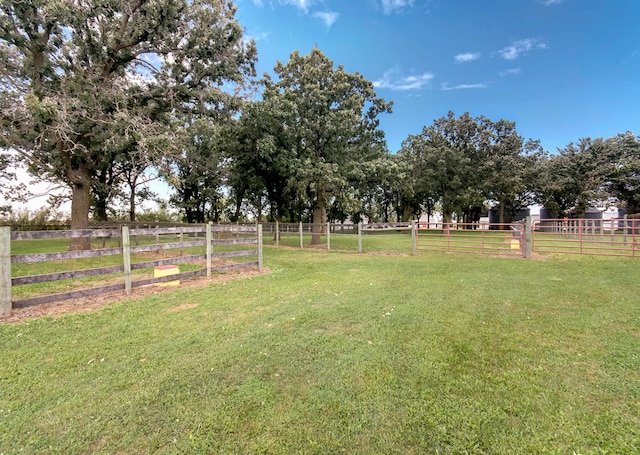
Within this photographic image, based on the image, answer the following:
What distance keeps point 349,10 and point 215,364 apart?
14953 mm

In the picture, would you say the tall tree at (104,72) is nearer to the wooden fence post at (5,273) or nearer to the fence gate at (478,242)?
the wooden fence post at (5,273)

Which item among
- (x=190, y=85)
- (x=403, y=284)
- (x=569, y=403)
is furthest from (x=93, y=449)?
(x=190, y=85)

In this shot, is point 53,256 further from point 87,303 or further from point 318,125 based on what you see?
point 318,125

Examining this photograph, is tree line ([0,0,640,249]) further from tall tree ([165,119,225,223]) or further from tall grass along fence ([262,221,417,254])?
tall grass along fence ([262,221,417,254])

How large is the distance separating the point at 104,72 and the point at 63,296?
9.17m

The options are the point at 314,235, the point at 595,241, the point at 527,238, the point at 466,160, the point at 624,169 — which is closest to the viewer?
the point at 595,241

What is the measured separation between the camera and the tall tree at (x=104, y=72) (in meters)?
8.59

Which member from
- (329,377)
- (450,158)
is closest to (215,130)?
(329,377)

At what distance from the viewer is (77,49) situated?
9578 millimetres

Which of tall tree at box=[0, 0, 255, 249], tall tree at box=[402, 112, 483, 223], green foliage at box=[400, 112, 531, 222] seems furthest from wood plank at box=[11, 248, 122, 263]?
tall tree at box=[402, 112, 483, 223]

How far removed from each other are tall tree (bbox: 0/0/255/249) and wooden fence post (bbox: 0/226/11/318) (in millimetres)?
4826

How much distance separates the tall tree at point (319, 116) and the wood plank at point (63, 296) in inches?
397

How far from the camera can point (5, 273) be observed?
13.8 feet

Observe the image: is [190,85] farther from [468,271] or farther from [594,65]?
[594,65]
